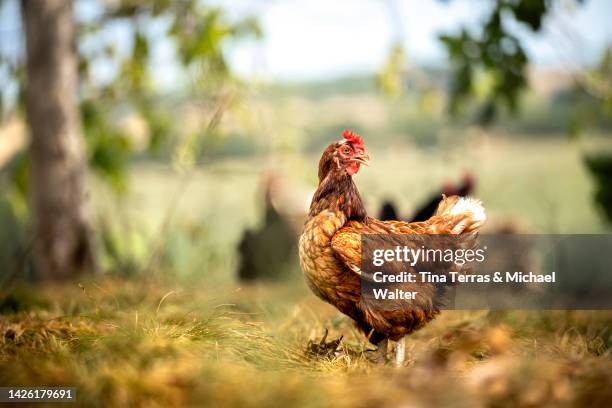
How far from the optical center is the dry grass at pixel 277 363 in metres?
1.71

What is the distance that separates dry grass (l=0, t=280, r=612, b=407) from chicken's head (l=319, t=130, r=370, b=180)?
2.21 ft

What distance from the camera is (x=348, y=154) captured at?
2441 mm

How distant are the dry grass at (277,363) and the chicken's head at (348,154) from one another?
0.67 metres

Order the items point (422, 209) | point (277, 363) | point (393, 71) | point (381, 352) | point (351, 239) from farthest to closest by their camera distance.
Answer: point (393, 71) < point (422, 209) < point (381, 352) < point (351, 239) < point (277, 363)

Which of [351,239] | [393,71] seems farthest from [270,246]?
[351,239]

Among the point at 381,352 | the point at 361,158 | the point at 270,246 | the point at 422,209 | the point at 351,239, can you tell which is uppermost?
the point at 361,158

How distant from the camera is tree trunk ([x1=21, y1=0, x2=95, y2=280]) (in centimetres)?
514

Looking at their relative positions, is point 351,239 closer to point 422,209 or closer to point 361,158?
point 361,158

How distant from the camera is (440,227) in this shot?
2.49 m

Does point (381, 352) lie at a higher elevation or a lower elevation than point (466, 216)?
lower

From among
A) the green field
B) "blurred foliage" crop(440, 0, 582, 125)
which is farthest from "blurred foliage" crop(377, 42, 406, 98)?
the green field

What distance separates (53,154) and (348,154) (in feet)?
11.4

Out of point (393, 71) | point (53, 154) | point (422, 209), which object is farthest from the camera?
point (393, 71)

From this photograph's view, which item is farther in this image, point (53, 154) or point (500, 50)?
point (53, 154)
